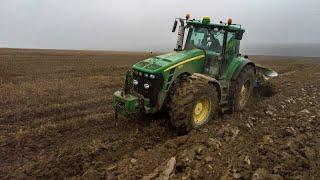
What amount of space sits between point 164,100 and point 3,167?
3.56m

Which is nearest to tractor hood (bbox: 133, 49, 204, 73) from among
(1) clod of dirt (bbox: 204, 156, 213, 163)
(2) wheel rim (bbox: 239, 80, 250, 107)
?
(2) wheel rim (bbox: 239, 80, 250, 107)

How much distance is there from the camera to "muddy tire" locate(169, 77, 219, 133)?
8.29 m

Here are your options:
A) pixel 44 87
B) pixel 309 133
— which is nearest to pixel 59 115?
pixel 44 87

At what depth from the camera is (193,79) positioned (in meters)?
8.72

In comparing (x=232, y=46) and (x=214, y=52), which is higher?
(x=232, y=46)

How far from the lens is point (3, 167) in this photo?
6.92 metres

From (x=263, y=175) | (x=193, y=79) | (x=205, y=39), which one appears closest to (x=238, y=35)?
(x=205, y=39)

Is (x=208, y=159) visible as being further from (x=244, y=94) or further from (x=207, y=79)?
(x=244, y=94)

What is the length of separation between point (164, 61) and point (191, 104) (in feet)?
4.06

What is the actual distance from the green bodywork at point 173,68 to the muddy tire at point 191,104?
1.11ft

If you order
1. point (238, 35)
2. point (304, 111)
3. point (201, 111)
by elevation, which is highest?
point (238, 35)

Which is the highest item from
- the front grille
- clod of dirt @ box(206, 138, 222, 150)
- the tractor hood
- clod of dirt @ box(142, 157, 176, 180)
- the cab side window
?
the cab side window

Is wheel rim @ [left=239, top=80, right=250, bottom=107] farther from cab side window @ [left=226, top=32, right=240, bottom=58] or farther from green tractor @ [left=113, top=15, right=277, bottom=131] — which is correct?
cab side window @ [left=226, top=32, right=240, bottom=58]

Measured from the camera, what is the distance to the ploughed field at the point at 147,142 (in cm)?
675
